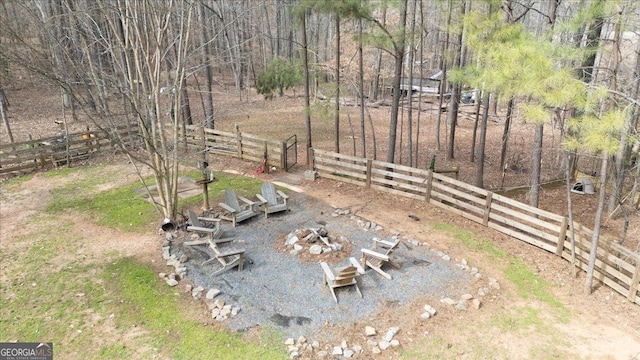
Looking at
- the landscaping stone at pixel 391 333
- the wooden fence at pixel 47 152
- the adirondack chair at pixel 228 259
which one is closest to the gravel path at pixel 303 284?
the adirondack chair at pixel 228 259

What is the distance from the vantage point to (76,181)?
487 inches

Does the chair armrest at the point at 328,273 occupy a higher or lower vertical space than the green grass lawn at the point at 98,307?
higher

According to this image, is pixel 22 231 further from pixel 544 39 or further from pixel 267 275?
pixel 544 39

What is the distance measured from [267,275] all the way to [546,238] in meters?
6.03

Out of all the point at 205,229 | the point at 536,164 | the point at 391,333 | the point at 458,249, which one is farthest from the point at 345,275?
the point at 536,164

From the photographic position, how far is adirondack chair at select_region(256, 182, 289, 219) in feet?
32.6

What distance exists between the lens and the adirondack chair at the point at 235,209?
951cm

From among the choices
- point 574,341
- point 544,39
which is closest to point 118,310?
point 574,341

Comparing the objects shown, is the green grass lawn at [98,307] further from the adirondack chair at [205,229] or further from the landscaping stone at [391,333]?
the landscaping stone at [391,333]

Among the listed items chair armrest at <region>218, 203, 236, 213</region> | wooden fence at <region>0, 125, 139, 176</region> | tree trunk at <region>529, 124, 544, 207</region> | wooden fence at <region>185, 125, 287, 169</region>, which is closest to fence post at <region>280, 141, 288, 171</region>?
wooden fence at <region>185, 125, 287, 169</region>

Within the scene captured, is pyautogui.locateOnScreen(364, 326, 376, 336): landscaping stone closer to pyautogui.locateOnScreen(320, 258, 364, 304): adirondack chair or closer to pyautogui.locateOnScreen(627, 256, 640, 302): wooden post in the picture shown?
pyautogui.locateOnScreen(320, 258, 364, 304): adirondack chair

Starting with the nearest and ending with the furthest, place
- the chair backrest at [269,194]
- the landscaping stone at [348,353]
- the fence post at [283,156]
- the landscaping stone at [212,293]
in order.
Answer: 1. the landscaping stone at [348,353]
2. the landscaping stone at [212,293]
3. the chair backrest at [269,194]
4. the fence post at [283,156]

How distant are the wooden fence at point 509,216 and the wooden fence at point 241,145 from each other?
1.33 m

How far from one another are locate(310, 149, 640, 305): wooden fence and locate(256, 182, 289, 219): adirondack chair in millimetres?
2530
